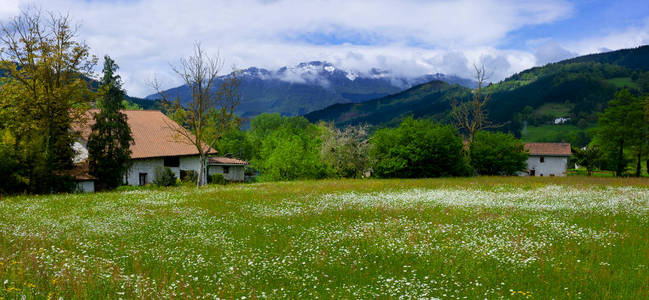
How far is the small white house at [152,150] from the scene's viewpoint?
168ft

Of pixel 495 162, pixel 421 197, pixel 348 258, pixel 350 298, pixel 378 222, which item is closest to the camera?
pixel 350 298

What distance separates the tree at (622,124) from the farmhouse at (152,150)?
187 feet

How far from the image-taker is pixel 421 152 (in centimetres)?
4784

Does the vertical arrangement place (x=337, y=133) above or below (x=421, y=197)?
above

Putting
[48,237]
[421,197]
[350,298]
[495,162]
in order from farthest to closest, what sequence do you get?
[495,162]
[421,197]
[48,237]
[350,298]

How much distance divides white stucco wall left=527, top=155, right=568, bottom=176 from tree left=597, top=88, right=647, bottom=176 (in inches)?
1942

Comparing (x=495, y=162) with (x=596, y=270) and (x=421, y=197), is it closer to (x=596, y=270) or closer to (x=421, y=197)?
(x=421, y=197)

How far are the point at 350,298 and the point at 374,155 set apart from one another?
44.9 metres

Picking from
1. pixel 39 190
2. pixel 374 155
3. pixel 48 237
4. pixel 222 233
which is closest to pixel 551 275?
pixel 222 233

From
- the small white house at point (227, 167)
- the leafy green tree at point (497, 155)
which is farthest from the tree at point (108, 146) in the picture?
the leafy green tree at point (497, 155)

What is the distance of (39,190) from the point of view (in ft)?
96.4

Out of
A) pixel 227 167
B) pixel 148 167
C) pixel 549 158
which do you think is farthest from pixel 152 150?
pixel 549 158

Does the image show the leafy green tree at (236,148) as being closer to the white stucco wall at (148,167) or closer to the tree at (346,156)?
the white stucco wall at (148,167)

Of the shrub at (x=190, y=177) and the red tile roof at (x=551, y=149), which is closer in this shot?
the shrub at (x=190, y=177)
